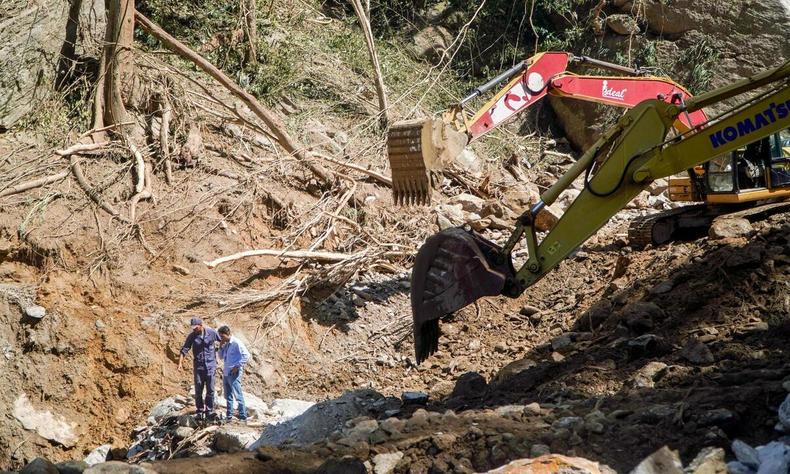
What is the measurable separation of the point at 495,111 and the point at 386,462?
4.54 m

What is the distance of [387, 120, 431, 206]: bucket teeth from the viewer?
26.0 ft

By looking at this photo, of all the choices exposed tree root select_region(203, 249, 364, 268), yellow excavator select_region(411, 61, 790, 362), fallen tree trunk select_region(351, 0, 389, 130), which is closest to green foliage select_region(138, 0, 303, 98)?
fallen tree trunk select_region(351, 0, 389, 130)

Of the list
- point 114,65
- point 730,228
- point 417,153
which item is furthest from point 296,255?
point 730,228

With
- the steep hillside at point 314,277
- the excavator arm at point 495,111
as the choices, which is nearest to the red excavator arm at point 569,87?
the excavator arm at point 495,111

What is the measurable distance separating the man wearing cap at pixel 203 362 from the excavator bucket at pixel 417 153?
204 cm

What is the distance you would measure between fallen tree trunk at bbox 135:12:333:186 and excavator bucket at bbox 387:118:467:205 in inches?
127

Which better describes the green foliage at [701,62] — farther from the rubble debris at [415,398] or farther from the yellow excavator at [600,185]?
the rubble debris at [415,398]

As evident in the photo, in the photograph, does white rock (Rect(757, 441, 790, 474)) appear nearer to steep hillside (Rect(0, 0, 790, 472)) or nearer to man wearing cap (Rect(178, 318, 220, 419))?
steep hillside (Rect(0, 0, 790, 472))

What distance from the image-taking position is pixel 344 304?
1002cm

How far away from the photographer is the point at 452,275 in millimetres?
7141

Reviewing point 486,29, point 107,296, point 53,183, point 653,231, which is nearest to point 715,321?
point 653,231

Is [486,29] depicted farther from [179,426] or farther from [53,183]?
[179,426]

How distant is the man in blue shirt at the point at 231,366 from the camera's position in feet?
26.6

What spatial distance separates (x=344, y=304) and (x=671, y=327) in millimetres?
3672
